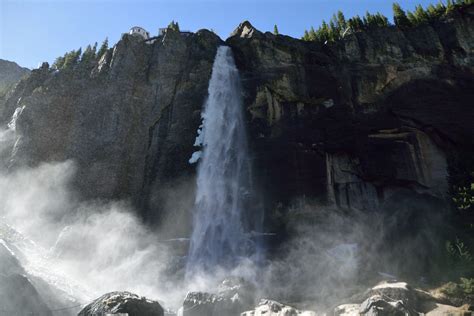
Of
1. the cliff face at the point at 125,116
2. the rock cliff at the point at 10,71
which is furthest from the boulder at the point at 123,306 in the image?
the rock cliff at the point at 10,71

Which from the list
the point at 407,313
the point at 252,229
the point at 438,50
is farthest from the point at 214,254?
the point at 438,50

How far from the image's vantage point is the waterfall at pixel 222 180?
30.8 metres

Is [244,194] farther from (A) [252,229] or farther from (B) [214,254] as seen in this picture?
(B) [214,254]

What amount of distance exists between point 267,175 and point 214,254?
7697 mm

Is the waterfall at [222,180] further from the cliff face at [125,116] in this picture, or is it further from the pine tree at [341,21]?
the pine tree at [341,21]

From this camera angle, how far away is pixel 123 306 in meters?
18.5

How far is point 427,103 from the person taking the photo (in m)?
33.8

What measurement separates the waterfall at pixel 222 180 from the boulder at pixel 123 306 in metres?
10.3

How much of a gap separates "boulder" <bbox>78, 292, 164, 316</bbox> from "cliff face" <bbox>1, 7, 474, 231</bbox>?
48.3ft

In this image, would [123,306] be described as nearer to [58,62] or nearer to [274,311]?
[274,311]

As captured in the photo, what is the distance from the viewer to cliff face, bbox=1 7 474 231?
33.1 m

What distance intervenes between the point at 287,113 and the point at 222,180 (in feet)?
26.6

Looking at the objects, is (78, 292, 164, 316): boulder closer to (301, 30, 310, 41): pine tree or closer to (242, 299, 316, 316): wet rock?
(242, 299, 316, 316): wet rock

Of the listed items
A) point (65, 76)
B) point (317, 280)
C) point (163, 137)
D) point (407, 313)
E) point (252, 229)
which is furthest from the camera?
point (65, 76)
